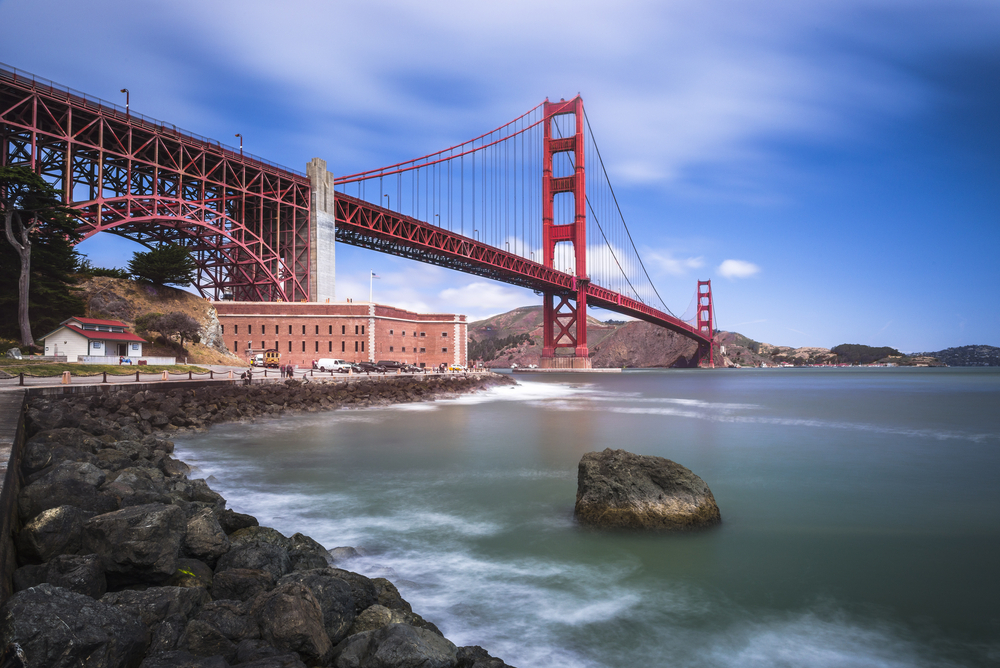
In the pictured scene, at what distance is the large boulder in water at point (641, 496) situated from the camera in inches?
292

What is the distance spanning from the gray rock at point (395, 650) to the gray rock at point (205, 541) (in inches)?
74.4

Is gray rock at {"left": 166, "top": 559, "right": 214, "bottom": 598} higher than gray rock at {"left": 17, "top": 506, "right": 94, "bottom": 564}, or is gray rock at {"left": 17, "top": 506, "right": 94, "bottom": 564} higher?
gray rock at {"left": 17, "top": 506, "right": 94, "bottom": 564}

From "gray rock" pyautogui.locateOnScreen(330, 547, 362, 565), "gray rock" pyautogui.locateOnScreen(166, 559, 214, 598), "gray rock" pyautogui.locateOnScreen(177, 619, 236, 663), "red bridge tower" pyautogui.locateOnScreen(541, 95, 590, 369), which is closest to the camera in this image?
"gray rock" pyautogui.locateOnScreen(177, 619, 236, 663)

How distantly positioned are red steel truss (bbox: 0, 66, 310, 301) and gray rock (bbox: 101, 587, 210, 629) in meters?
36.7

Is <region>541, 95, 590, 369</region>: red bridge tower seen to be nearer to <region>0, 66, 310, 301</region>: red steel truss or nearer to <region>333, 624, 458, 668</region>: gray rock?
<region>0, 66, 310, 301</region>: red steel truss

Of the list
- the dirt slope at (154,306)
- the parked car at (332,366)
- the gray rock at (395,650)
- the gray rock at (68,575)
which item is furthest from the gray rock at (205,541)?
the parked car at (332,366)

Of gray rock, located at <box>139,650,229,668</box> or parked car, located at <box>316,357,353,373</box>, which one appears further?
parked car, located at <box>316,357,353,373</box>

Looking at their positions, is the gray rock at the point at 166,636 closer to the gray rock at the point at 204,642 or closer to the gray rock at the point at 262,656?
the gray rock at the point at 204,642

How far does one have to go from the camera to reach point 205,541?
16.1 ft

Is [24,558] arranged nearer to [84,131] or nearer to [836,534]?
[836,534]

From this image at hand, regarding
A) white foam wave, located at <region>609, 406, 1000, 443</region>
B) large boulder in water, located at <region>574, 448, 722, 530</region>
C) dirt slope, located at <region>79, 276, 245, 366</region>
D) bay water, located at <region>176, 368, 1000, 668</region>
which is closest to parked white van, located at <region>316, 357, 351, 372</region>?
dirt slope, located at <region>79, 276, 245, 366</region>

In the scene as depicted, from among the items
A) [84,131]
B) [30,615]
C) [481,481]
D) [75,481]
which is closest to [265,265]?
[84,131]

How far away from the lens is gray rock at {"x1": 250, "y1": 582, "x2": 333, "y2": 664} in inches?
137

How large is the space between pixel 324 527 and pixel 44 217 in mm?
28102
